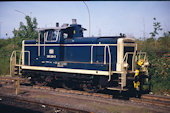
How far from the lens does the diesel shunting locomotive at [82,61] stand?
8.49 m

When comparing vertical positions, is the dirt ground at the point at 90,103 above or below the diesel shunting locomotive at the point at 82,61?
below

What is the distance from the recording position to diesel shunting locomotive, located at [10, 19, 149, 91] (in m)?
8.49

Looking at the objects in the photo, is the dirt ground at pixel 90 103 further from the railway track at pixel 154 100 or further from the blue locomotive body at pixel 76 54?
the blue locomotive body at pixel 76 54

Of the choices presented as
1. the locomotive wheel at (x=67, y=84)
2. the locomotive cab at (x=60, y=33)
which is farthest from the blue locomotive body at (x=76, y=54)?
the locomotive wheel at (x=67, y=84)

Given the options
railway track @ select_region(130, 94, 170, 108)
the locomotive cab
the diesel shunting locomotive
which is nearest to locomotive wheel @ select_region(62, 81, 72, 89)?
the diesel shunting locomotive

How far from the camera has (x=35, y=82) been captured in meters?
11.3

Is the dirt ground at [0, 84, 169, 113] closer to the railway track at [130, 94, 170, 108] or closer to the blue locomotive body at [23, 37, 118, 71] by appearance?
the railway track at [130, 94, 170, 108]

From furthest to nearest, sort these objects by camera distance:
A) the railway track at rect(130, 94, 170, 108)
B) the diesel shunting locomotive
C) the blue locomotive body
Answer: the blue locomotive body
the diesel shunting locomotive
the railway track at rect(130, 94, 170, 108)

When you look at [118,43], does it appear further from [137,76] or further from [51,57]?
[51,57]

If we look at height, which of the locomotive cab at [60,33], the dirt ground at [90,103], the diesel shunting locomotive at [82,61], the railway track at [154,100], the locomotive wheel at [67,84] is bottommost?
the dirt ground at [90,103]

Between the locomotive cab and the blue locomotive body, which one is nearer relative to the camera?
the blue locomotive body

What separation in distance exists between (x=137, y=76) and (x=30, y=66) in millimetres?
6366

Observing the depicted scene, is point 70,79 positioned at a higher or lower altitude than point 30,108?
higher

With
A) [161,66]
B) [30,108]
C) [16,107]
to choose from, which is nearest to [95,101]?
[30,108]
